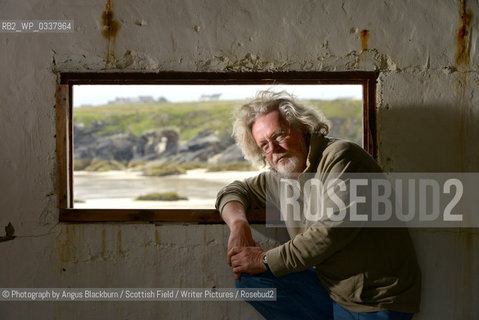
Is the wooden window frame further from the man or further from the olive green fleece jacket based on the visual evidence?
the olive green fleece jacket

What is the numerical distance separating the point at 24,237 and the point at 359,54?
203 centimetres

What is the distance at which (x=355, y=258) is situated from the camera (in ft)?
5.92

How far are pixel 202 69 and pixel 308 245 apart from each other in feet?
3.52

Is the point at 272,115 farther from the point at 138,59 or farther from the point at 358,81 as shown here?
the point at 138,59

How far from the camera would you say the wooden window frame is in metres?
2.25

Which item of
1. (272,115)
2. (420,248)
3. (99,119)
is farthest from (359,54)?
(99,119)

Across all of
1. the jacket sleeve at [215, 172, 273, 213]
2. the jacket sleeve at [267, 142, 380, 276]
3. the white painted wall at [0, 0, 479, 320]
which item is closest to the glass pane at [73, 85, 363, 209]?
the white painted wall at [0, 0, 479, 320]

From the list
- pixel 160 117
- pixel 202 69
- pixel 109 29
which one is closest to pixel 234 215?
pixel 202 69

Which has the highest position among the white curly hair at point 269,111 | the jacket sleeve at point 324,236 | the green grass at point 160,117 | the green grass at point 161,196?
the green grass at point 160,117

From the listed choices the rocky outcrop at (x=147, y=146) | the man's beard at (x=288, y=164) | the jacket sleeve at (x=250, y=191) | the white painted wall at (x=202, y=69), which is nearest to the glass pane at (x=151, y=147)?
the rocky outcrop at (x=147, y=146)

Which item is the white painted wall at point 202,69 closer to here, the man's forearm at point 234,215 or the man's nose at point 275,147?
the man's forearm at point 234,215

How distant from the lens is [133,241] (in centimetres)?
228

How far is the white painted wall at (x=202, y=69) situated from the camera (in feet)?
7.34

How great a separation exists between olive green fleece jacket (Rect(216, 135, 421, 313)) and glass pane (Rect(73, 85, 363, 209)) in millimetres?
6864
